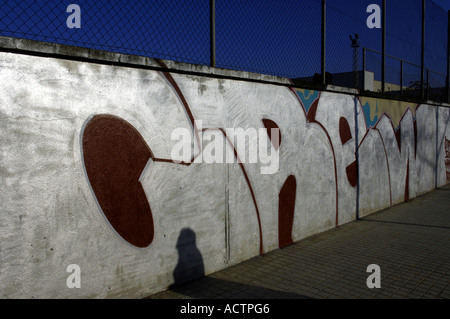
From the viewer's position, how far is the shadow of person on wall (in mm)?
3846

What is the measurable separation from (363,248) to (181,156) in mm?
2919

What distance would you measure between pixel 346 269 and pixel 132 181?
262cm

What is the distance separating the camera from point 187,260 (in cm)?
392

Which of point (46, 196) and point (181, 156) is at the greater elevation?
point (181, 156)

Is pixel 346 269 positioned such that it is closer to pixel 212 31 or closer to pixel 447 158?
pixel 212 31

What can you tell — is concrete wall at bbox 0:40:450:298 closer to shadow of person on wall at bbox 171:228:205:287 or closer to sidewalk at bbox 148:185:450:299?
shadow of person on wall at bbox 171:228:205:287

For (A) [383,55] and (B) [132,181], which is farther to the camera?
(A) [383,55]

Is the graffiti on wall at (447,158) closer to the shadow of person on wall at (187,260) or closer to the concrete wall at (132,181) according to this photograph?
the concrete wall at (132,181)

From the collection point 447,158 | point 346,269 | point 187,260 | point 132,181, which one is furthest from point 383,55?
point 132,181

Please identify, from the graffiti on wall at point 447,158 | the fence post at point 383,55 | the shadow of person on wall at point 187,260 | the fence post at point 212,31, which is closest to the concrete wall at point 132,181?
the shadow of person on wall at point 187,260

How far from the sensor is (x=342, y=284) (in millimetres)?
3883

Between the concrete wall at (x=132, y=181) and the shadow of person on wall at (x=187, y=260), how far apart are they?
12 mm

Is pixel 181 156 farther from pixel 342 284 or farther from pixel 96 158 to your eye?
pixel 342 284
